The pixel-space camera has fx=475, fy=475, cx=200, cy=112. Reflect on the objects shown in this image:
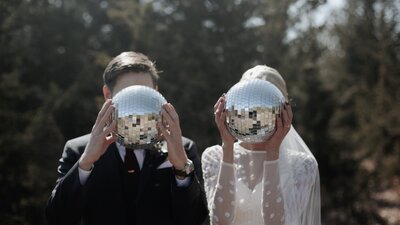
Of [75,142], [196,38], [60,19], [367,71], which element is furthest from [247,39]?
[75,142]

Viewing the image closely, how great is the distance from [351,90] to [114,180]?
10281mm

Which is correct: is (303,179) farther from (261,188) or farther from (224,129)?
(224,129)

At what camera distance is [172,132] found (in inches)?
105

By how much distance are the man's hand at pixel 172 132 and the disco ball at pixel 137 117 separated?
4cm

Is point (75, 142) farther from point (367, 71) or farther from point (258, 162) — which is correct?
point (367, 71)

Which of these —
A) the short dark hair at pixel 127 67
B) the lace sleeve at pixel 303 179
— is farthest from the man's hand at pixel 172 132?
the lace sleeve at pixel 303 179

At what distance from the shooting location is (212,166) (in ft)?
10.6

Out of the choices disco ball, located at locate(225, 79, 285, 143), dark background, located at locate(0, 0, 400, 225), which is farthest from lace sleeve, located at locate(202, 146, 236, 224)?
dark background, located at locate(0, 0, 400, 225)

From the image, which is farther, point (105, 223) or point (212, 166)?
point (212, 166)

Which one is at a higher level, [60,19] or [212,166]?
[60,19]

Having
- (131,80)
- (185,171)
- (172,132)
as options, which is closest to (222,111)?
(172,132)

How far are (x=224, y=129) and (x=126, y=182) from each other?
760 mm

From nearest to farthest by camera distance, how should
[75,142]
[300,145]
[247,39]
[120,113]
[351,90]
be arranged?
[120,113] → [75,142] → [300,145] → [247,39] → [351,90]

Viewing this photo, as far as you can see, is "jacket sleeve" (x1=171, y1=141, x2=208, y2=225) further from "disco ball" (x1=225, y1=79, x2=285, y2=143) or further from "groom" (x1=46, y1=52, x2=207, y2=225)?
"disco ball" (x1=225, y1=79, x2=285, y2=143)
